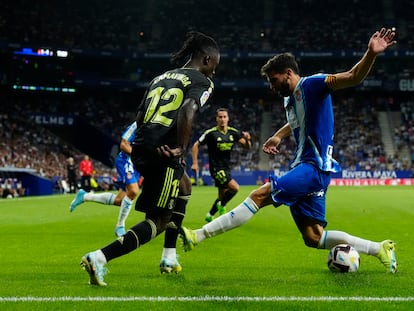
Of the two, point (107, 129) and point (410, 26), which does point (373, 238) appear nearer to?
point (107, 129)

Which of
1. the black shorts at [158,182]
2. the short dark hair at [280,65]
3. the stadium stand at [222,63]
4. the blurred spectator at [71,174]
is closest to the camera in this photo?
the black shorts at [158,182]

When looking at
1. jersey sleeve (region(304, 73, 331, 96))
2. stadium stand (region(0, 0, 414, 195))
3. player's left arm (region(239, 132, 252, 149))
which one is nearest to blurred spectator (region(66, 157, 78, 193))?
stadium stand (region(0, 0, 414, 195))

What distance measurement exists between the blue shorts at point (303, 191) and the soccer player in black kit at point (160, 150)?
1.13 metres

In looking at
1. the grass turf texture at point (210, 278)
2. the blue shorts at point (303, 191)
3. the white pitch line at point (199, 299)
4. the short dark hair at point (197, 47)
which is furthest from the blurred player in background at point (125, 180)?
the white pitch line at point (199, 299)

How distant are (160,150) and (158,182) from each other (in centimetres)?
41

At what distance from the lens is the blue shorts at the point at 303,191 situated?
5957mm

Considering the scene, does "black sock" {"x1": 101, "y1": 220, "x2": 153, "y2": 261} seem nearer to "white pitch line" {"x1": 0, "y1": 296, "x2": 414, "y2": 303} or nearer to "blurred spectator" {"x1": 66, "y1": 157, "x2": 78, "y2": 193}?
"white pitch line" {"x1": 0, "y1": 296, "x2": 414, "y2": 303}

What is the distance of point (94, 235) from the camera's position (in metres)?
11.3

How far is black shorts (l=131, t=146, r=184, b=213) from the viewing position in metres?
5.44

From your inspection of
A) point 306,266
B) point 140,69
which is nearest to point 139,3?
point 140,69

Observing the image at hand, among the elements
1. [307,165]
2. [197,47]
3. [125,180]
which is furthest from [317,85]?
[125,180]

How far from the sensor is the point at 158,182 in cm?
547

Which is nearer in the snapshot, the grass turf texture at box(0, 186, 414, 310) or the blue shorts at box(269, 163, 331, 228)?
the grass turf texture at box(0, 186, 414, 310)

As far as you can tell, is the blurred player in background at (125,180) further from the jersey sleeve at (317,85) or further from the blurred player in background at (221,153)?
the jersey sleeve at (317,85)
